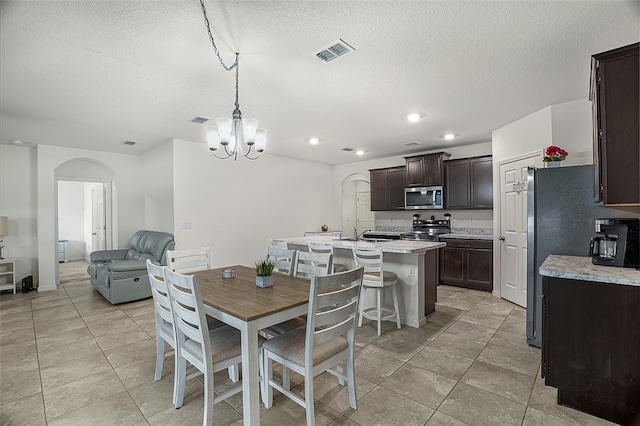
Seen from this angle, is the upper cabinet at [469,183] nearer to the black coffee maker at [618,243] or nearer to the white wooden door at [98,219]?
the black coffee maker at [618,243]

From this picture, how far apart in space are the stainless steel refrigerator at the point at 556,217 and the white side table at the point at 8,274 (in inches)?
302

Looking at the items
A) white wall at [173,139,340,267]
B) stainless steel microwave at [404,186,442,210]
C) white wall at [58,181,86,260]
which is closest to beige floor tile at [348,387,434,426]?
white wall at [173,139,340,267]

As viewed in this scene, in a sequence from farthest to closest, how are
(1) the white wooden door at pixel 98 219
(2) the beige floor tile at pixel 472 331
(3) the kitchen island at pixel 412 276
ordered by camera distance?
(1) the white wooden door at pixel 98 219
(3) the kitchen island at pixel 412 276
(2) the beige floor tile at pixel 472 331

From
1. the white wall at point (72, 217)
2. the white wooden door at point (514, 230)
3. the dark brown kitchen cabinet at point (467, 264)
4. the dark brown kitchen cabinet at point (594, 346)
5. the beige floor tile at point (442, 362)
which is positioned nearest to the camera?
the dark brown kitchen cabinet at point (594, 346)

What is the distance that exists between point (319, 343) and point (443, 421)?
0.97 meters

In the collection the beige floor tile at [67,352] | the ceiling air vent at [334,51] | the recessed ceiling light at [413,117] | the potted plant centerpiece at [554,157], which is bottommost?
the beige floor tile at [67,352]

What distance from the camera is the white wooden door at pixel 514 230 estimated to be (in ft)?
13.5

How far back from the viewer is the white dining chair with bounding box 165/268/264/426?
170 cm

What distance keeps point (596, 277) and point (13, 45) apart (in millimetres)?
4489

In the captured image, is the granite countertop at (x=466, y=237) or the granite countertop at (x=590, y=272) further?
the granite countertop at (x=466, y=237)

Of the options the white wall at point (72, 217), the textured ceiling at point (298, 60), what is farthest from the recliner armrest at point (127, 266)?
the white wall at point (72, 217)

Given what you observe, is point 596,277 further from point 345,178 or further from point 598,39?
point 345,178

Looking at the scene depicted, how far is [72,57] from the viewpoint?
2496 millimetres

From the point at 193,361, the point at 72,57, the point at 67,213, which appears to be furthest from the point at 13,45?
the point at 67,213
